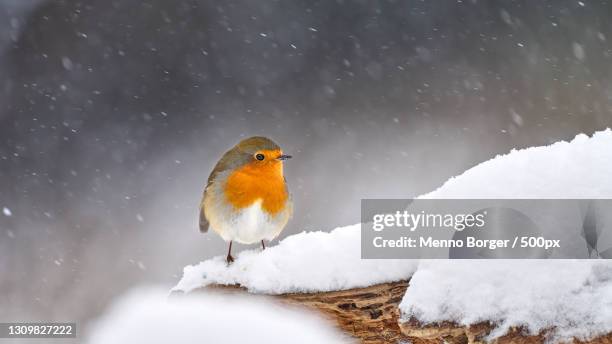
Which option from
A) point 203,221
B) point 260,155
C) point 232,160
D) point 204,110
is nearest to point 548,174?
point 260,155

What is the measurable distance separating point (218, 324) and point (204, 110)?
10.4ft

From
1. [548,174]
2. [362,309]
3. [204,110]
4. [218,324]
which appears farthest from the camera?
[204,110]

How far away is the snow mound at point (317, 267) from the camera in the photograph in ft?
6.09

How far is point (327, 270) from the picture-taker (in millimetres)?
1962

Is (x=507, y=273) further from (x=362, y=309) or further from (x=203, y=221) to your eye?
(x=203, y=221)

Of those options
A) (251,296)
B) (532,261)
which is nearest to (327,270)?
(251,296)

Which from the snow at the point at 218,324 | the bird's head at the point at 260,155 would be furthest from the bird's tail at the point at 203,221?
the snow at the point at 218,324

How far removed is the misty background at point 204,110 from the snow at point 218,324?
230cm

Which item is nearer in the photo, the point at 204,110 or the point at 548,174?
the point at 548,174

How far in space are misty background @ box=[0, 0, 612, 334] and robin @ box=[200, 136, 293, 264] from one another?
1.70m

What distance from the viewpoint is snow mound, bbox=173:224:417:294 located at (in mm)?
1857

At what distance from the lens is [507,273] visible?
4.91 ft

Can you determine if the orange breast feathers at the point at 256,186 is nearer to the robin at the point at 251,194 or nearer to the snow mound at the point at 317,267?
the robin at the point at 251,194

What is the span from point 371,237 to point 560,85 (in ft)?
9.74
